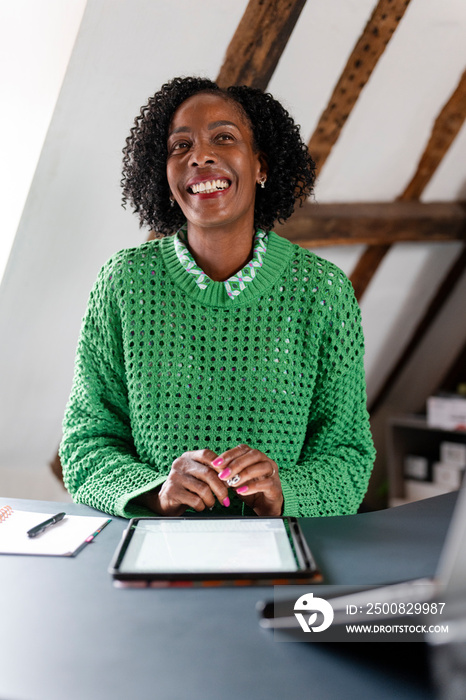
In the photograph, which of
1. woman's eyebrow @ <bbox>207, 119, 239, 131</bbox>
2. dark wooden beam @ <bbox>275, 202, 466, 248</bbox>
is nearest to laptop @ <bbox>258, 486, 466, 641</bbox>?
woman's eyebrow @ <bbox>207, 119, 239, 131</bbox>

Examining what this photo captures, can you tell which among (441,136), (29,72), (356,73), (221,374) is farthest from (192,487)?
(441,136)

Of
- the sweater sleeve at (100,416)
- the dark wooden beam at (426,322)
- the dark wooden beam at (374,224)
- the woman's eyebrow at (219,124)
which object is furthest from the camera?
the dark wooden beam at (426,322)

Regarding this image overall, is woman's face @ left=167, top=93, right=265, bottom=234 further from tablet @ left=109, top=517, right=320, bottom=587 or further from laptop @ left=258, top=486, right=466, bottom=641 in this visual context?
laptop @ left=258, top=486, right=466, bottom=641

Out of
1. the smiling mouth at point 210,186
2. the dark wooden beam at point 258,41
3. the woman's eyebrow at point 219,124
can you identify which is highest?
the dark wooden beam at point 258,41

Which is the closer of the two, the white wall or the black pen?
the black pen

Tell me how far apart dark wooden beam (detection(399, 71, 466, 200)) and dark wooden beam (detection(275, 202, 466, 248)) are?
4.7 inches

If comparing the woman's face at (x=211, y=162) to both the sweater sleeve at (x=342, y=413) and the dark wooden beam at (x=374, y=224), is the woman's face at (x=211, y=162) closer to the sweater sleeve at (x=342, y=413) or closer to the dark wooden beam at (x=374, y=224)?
the sweater sleeve at (x=342, y=413)

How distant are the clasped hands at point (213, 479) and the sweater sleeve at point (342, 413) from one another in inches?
6.7

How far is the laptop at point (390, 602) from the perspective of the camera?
51cm

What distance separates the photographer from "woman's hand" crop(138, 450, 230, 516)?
958 mm

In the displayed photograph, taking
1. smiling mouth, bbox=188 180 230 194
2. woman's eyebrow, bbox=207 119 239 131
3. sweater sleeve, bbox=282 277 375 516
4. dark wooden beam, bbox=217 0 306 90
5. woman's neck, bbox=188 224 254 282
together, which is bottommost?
sweater sleeve, bbox=282 277 375 516

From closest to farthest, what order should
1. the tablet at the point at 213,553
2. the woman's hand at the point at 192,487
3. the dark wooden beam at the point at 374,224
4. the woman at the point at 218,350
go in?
the tablet at the point at 213,553
the woman's hand at the point at 192,487
the woman at the point at 218,350
the dark wooden beam at the point at 374,224

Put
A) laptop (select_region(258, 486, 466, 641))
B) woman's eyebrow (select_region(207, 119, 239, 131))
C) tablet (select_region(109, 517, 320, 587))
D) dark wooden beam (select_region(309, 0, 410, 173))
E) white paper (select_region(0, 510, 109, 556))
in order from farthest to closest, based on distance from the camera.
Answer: dark wooden beam (select_region(309, 0, 410, 173)) → woman's eyebrow (select_region(207, 119, 239, 131)) → white paper (select_region(0, 510, 109, 556)) → tablet (select_region(109, 517, 320, 587)) → laptop (select_region(258, 486, 466, 641))

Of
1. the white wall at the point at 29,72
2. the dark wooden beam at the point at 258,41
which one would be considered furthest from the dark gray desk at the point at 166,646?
the dark wooden beam at the point at 258,41
